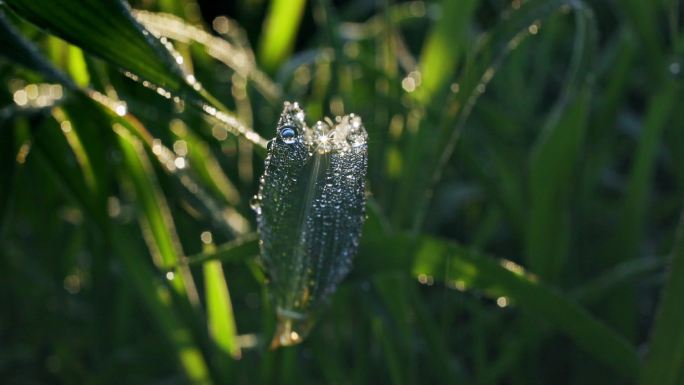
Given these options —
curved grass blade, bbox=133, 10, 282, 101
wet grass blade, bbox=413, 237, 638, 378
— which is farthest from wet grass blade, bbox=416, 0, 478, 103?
wet grass blade, bbox=413, 237, 638, 378

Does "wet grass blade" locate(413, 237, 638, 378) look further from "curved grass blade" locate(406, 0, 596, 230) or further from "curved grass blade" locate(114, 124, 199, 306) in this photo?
"curved grass blade" locate(114, 124, 199, 306)

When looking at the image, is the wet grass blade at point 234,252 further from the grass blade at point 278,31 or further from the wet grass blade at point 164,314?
the grass blade at point 278,31

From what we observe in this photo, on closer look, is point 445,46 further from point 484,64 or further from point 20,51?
point 20,51

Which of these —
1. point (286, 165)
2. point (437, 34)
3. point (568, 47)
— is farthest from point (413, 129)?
point (568, 47)

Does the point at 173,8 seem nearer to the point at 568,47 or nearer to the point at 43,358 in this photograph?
the point at 43,358

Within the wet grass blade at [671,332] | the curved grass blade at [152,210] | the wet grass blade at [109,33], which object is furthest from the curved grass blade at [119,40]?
the wet grass blade at [671,332]

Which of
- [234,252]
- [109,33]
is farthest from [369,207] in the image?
[109,33]
